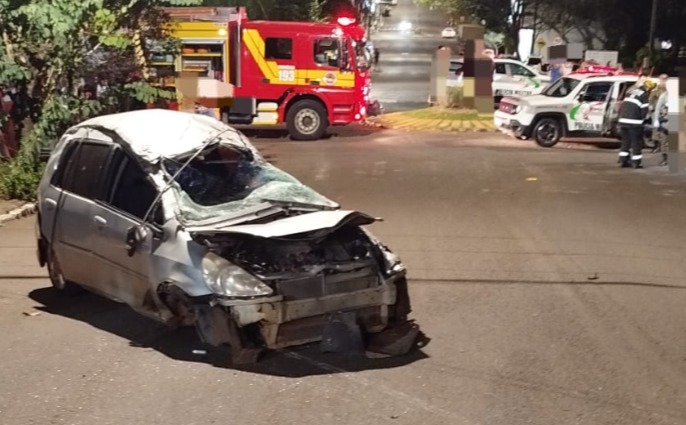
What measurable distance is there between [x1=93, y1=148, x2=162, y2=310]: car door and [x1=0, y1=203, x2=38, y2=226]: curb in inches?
213

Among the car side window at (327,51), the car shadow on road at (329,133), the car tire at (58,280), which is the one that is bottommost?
the car shadow on road at (329,133)

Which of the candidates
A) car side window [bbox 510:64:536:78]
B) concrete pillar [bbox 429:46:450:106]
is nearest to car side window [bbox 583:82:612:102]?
car side window [bbox 510:64:536:78]

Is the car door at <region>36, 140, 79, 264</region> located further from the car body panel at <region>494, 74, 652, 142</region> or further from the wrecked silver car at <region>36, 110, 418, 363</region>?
the car body panel at <region>494, 74, 652, 142</region>

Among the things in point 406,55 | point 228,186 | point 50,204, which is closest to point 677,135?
point 228,186

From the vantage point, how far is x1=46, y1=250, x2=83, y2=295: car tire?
304 inches

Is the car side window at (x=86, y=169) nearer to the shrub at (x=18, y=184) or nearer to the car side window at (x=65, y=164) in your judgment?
the car side window at (x=65, y=164)

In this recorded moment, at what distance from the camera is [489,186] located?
14.8 metres

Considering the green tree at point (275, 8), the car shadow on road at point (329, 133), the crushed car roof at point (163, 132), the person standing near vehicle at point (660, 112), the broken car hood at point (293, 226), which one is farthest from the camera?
the green tree at point (275, 8)

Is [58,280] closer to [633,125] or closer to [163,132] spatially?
[163,132]

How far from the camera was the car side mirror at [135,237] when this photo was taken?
6.50m

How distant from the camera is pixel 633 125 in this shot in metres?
16.6

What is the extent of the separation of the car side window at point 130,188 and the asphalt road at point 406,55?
25.3 metres

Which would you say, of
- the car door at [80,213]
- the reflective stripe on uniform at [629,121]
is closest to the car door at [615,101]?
the reflective stripe on uniform at [629,121]

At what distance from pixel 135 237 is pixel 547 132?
1582cm
